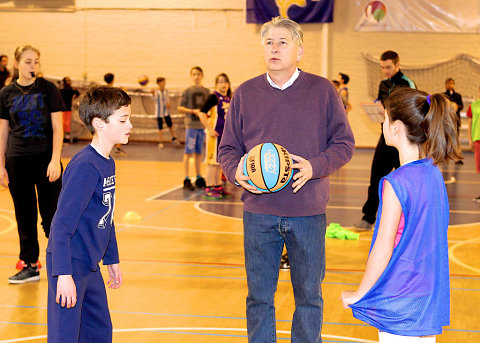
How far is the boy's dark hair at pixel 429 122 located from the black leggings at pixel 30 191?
348 cm

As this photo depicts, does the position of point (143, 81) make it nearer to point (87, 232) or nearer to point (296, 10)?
point (296, 10)

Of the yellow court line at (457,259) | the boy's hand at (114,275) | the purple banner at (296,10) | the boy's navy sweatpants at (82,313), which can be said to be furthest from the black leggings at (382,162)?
the purple banner at (296,10)

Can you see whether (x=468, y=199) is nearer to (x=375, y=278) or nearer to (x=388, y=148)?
(x=388, y=148)

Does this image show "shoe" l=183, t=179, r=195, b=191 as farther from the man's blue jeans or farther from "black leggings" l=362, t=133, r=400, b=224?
the man's blue jeans

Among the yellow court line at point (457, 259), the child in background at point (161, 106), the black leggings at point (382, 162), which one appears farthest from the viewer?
the child in background at point (161, 106)

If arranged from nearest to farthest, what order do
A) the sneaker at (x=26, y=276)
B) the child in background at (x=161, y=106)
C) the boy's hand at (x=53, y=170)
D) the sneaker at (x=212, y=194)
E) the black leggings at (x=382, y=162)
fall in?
the boy's hand at (x=53, y=170) → the sneaker at (x=26, y=276) → the black leggings at (x=382, y=162) → the sneaker at (x=212, y=194) → the child in background at (x=161, y=106)

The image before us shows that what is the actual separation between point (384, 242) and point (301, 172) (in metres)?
0.75

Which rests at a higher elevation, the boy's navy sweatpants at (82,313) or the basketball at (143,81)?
the basketball at (143,81)

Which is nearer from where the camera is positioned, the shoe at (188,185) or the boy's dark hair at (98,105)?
the boy's dark hair at (98,105)

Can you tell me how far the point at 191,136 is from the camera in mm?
10539

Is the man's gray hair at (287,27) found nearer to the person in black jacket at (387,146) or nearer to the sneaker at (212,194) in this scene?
the person in black jacket at (387,146)

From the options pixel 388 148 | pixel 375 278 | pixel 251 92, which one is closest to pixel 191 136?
pixel 388 148

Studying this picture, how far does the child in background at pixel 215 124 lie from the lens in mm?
9625

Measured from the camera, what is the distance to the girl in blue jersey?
2.63 meters
